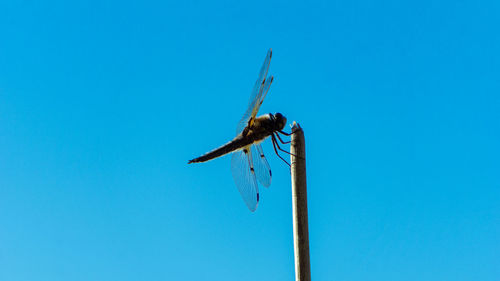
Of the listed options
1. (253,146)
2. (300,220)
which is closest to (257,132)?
(253,146)

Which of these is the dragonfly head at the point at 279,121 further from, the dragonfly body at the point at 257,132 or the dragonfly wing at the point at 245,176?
the dragonfly wing at the point at 245,176

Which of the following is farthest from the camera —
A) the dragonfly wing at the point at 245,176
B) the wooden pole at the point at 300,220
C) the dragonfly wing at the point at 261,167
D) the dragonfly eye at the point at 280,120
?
the dragonfly wing at the point at 261,167

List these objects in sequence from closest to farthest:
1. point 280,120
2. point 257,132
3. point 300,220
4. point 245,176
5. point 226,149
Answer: point 300,220 → point 280,120 → point 257,132 → point 245,176 → point 226,149

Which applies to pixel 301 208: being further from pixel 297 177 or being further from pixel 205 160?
pixel 205 160

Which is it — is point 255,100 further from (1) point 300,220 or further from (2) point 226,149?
(1) point 300,220

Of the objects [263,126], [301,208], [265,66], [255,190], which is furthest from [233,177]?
[301,208]

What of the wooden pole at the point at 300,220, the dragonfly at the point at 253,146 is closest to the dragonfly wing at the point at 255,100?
the dragonfly at the point at 253,146

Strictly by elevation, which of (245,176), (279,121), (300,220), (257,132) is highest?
(257,132)
